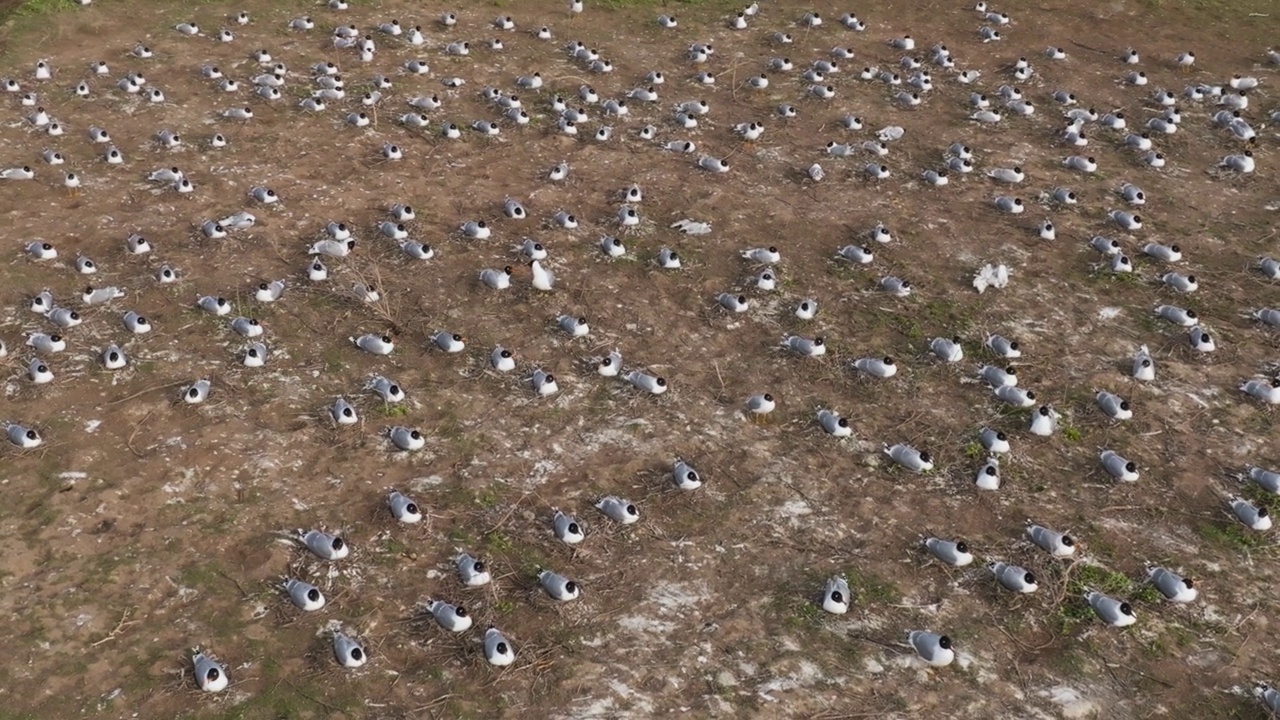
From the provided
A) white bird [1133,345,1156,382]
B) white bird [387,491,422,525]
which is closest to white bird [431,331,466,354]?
white bird [387,491,422,525]

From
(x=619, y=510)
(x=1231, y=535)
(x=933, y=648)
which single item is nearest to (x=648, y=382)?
(x=619, y=510)

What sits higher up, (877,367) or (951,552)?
(877,367)

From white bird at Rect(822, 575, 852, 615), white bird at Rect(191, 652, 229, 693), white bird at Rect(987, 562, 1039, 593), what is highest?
white bird at Rect(987, 562, 1039, 593)

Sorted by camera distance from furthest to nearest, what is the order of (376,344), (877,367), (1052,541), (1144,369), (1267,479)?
(376,344) < (877,367) < (1144,369) < (1267,479) < (1052,541)

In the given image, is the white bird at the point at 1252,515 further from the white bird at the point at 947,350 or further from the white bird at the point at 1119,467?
the white bird at the point at 947,350

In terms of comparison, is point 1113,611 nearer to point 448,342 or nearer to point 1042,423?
point 1042,423

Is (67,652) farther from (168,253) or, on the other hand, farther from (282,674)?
(168,253)

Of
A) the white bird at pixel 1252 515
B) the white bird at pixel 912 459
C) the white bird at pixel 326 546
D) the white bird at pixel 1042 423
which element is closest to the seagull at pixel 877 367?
the white bird at pixel 912 459

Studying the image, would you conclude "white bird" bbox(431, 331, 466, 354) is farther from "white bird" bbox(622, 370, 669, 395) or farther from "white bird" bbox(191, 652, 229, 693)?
"white bird" bbox(191, 652, 229, 693)
